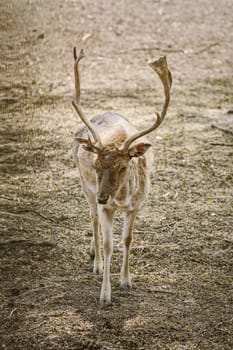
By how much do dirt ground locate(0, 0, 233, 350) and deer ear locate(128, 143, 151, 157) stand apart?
1.27 m

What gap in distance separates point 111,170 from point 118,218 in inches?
90.0

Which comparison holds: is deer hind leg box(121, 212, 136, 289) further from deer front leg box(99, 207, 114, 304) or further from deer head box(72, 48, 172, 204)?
deer head box(72, 48, 172, 204)

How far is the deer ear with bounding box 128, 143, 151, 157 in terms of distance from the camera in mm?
6078

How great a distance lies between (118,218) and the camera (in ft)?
26.9

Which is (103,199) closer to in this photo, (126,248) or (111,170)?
(111,170)

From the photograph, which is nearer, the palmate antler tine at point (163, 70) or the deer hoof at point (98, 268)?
the palmate antler tine at point (163, 70)

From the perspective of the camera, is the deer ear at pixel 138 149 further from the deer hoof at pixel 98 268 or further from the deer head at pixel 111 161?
the deer hoof at pixel 98 268

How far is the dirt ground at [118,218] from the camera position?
593 cm

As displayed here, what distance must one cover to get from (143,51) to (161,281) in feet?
31.5

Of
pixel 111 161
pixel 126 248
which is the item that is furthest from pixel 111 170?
pixel 126 248

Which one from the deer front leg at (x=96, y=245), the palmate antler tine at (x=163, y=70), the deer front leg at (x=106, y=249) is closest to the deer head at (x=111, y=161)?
the palmate antler tine at (x=163, y=70)

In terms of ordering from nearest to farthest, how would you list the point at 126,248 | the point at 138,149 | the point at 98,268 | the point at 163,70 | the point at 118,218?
the point at 138,149, the point at 163,70, the point at 126,248, the point at 98,268, the point at 118,218

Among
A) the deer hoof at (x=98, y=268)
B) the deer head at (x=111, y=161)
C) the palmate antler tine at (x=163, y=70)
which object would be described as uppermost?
the palmate antler tine at (x=163, y=70)

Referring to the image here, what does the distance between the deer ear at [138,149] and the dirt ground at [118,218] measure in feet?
4.16
